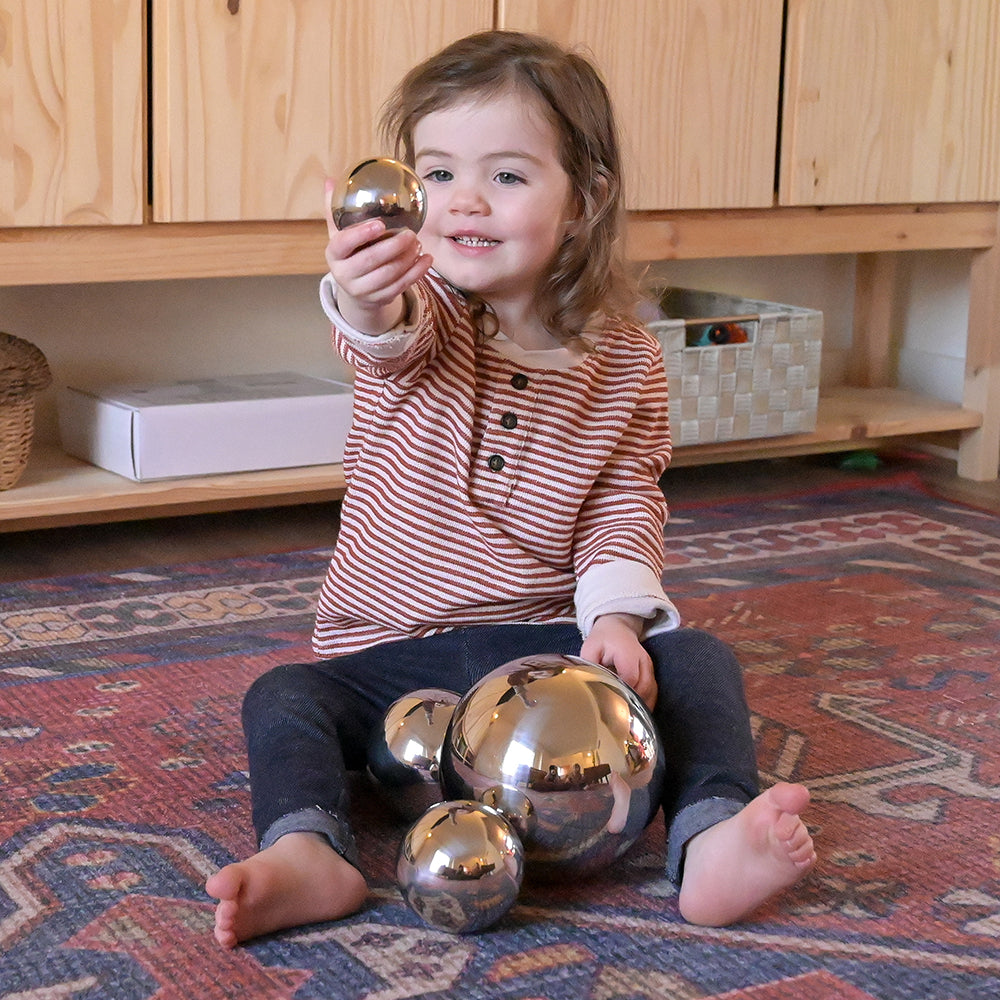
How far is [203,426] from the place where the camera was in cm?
164

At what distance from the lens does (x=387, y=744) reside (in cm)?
94

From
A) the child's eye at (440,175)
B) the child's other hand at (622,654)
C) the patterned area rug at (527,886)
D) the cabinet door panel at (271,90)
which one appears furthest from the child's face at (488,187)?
the cabinet door panel at (271,90)

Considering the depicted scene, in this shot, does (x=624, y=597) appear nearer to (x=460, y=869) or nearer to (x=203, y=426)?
(x=460, y=869)

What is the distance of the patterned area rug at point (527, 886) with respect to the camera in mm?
772

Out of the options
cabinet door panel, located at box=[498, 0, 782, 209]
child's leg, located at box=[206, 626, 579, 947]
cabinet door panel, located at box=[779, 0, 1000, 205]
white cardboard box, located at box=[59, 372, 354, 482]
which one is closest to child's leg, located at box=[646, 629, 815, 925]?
child's leg, located at box=[206, 626, 579, 947]

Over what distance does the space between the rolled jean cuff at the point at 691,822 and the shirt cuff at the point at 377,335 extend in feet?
1.16

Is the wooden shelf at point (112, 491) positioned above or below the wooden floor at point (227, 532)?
above

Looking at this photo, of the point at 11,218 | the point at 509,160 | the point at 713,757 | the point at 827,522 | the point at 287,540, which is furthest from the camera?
the point at 827,522

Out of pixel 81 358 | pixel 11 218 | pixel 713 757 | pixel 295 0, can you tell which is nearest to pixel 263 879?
pixel 713 757

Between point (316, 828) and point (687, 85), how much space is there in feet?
4.12

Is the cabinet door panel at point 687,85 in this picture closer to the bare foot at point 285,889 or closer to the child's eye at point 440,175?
the child's eye at point 440,175

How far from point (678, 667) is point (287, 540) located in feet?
2.81

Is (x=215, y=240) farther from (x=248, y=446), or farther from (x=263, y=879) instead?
(x=263, y=879)

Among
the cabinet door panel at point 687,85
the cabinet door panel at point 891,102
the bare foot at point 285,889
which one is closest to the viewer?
the bare foot at point 285,889
